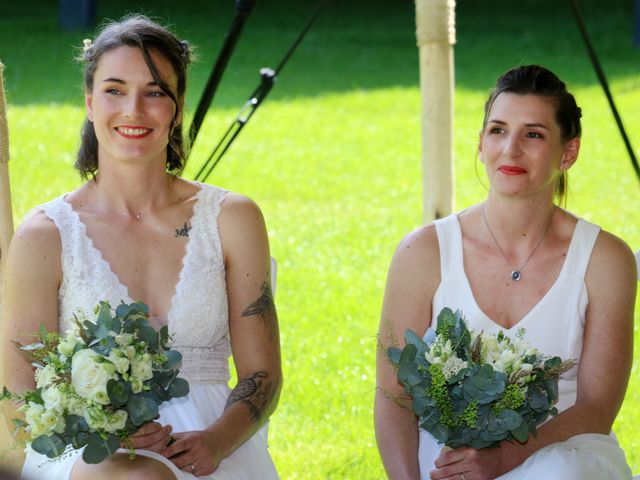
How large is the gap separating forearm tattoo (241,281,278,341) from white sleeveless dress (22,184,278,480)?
0.28 ft

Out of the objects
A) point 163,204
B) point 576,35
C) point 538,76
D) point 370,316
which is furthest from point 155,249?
point 576,35

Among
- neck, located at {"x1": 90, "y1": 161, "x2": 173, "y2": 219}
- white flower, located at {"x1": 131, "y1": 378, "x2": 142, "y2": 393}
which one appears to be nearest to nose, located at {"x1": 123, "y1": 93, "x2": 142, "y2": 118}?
neck, located at {"x1": 90, "y1": 161, "x2": 173, "y2": 219}

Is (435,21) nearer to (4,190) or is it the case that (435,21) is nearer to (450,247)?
(450,247)

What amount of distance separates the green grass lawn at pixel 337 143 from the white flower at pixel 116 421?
59.3 inches

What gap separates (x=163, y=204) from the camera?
3.55 meters

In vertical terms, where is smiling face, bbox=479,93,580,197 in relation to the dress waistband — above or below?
above

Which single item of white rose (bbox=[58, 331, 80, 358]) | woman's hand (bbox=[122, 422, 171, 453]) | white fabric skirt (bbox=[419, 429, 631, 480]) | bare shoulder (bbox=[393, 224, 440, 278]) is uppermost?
bare shoulder (bbox=[393, 224, 440, 278])

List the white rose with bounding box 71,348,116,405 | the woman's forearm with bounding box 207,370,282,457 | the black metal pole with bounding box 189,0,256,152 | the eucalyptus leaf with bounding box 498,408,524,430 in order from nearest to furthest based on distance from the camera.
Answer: the white rose with bounding box 71,348,116,405 < the eucalyptus leaf with bounding box 498,408,524,430 < the woman's forearm with bounding box 207,370,282,457 < the black metal pole with bounding box 189,0,256,152

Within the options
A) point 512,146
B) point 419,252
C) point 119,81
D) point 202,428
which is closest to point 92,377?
point 202,428

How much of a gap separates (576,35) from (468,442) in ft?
44.0

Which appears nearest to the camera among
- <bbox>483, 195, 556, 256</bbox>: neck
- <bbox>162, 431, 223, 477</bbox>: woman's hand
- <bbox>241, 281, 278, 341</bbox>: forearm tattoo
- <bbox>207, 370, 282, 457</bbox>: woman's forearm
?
<bbox>162, 431, 223, 477</bbox>: woman's hand

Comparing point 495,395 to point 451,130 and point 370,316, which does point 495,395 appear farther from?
point 370,316

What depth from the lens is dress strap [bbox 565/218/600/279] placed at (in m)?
3.48

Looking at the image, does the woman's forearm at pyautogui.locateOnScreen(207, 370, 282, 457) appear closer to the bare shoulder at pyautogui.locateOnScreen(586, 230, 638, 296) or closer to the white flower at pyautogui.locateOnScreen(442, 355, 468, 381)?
the white flower at pyautogui.locateOnScreen(442, 355, 468, 381)
